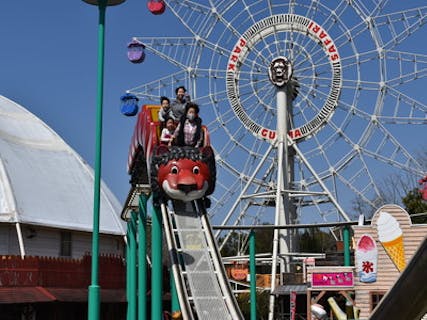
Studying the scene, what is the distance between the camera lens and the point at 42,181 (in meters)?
31.0

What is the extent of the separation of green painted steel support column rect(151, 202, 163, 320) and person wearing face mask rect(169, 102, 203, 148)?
1.65 m

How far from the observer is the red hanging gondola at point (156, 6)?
3391 centimetres

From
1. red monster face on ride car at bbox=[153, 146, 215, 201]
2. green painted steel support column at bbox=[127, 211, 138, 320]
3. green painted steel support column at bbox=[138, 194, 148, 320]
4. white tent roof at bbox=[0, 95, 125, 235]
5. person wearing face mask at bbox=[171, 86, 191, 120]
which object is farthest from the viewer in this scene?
white tent roof at bbox=[0, 95, 125, 235]

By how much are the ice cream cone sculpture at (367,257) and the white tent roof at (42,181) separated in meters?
14.8

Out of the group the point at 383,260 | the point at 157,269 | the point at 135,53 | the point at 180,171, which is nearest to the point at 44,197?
the point at 135,53

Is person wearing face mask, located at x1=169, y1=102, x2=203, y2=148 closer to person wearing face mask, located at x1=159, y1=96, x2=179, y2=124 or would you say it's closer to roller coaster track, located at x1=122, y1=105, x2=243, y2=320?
roller coaster track, located at x1=122, y1=105, x2=243, y2=320

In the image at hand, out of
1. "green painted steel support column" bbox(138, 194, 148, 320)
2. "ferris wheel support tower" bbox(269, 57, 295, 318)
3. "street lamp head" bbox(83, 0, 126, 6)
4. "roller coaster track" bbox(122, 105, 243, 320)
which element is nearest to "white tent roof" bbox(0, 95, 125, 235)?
"ferris wheel support tower" bbox(269, 57, 295, 318)

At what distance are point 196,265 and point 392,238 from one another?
4313mm

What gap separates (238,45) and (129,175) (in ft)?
55.2

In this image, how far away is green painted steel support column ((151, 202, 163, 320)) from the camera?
1602cm

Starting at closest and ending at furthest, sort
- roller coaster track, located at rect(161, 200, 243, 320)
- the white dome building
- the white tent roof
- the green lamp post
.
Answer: the green lamp post, roller coaster track, located at rect(161, 200, 243, 320), the white dome building, the white tent roof

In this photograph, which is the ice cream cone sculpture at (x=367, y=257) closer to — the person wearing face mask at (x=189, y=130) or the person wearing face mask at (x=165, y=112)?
the person wearing face mask at (x=189, y=130)

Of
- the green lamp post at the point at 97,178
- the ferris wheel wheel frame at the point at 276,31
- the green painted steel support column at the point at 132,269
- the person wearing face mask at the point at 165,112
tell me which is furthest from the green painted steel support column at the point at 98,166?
the ferris wheel wheel frame at the point at 276,31

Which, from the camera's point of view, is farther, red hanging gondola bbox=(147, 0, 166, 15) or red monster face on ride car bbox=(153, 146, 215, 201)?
red hanging gondola bbox=(147, 0, 166, 15)
